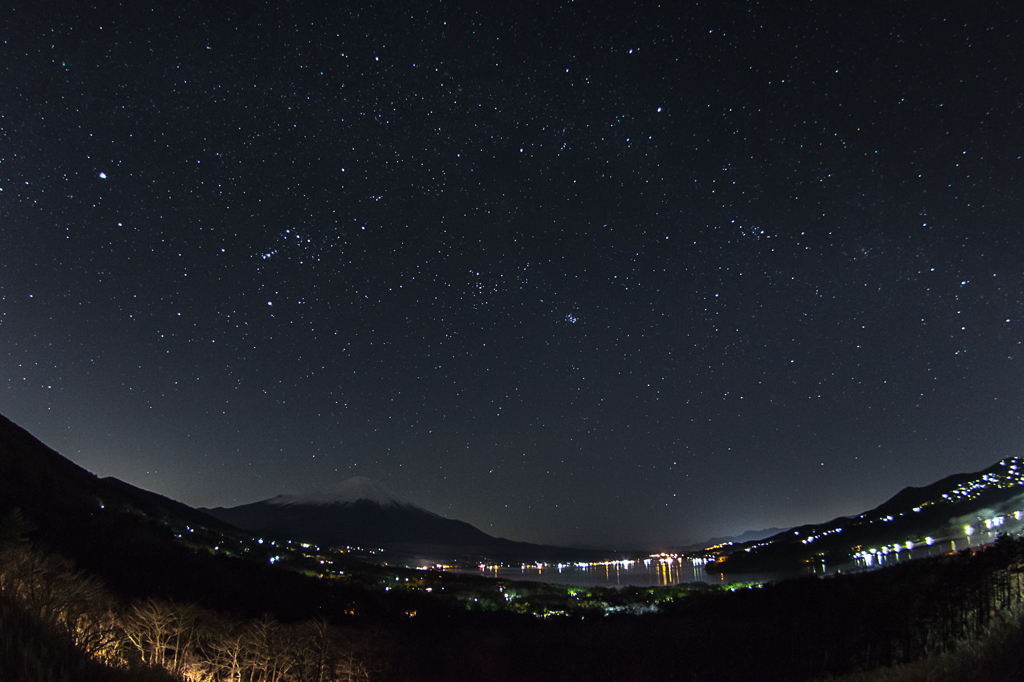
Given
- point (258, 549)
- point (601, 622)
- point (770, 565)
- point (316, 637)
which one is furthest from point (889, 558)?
point (258, 549)

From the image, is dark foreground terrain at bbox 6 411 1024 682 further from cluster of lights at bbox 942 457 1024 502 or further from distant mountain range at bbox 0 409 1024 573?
cluster of lights at bbox 942 457 1024 502

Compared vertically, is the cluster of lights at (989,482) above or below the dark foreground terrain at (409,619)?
above

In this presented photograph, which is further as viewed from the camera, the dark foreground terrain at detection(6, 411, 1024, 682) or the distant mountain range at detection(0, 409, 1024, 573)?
Result: the distant mountain range at detection(0, 409, 1024, 573)

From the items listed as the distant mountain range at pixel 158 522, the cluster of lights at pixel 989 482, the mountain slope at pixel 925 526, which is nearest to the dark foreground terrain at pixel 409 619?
the distant mountain range at pixel 158 522

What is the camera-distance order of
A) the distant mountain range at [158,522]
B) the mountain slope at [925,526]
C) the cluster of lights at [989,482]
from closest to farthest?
the distant mountain range at [158,522], the mountain slope at [925,526], the cluster of lights at [989,482]

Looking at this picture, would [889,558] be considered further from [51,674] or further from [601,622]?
[51,674]

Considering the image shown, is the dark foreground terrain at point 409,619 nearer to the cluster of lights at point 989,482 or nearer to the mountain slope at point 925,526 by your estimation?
the mountain slope at point 925,526

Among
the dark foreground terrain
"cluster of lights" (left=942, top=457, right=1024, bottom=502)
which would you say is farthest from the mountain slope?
the dark foreground terrain

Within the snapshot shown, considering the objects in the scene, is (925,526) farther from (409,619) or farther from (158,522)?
(158,522)

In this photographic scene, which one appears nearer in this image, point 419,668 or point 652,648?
point 419,668

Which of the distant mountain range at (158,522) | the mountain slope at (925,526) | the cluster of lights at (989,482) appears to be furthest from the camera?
the cluster of lights at (989,482)

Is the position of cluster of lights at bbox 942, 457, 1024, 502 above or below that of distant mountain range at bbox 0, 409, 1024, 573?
above
